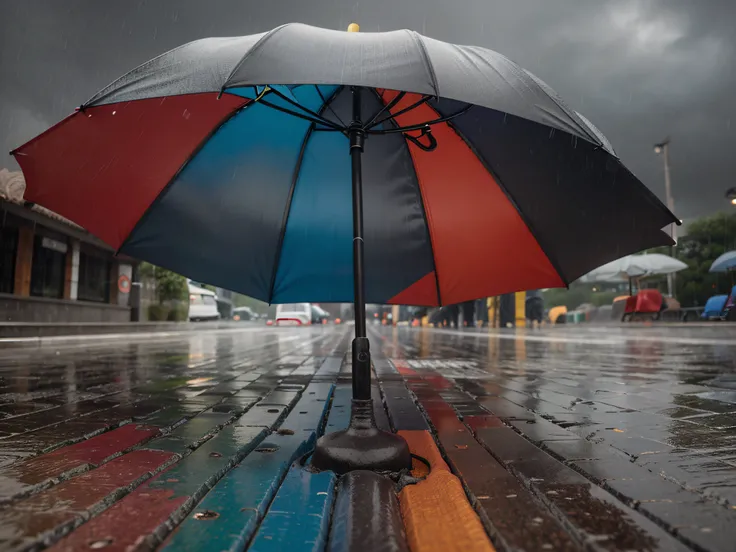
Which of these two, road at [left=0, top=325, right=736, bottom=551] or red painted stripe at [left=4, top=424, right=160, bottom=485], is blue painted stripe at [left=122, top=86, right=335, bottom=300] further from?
red painted stripe at [left=4, top=424, right=160, bottom=485]

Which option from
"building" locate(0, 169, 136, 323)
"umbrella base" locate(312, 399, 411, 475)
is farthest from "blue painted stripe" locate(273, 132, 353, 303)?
"building" locate(0, 169, 136, 323)

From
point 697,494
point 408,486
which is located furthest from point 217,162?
point 697,494

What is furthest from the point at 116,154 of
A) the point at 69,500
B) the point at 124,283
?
the point at 124,283

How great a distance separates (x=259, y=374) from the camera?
5168 millimetres

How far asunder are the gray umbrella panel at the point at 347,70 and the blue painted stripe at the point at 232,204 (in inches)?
30.7

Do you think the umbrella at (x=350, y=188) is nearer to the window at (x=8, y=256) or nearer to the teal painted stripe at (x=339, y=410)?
the teal painted stripe at (x=339, y=410)

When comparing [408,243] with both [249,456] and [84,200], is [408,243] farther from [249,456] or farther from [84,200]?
[84,200]

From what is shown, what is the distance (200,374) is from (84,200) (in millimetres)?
2814

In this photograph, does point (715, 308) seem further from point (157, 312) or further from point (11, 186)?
point (157, 312)

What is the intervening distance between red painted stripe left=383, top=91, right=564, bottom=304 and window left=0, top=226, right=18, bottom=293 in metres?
14.6

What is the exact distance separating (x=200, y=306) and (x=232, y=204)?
1360 inches

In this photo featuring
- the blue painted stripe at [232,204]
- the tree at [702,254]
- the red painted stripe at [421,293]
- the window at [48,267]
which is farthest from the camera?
the tree at [702,254]

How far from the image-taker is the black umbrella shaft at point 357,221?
189 cm

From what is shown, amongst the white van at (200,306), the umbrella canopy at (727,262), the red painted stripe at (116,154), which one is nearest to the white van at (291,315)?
the white van at (200,306)
